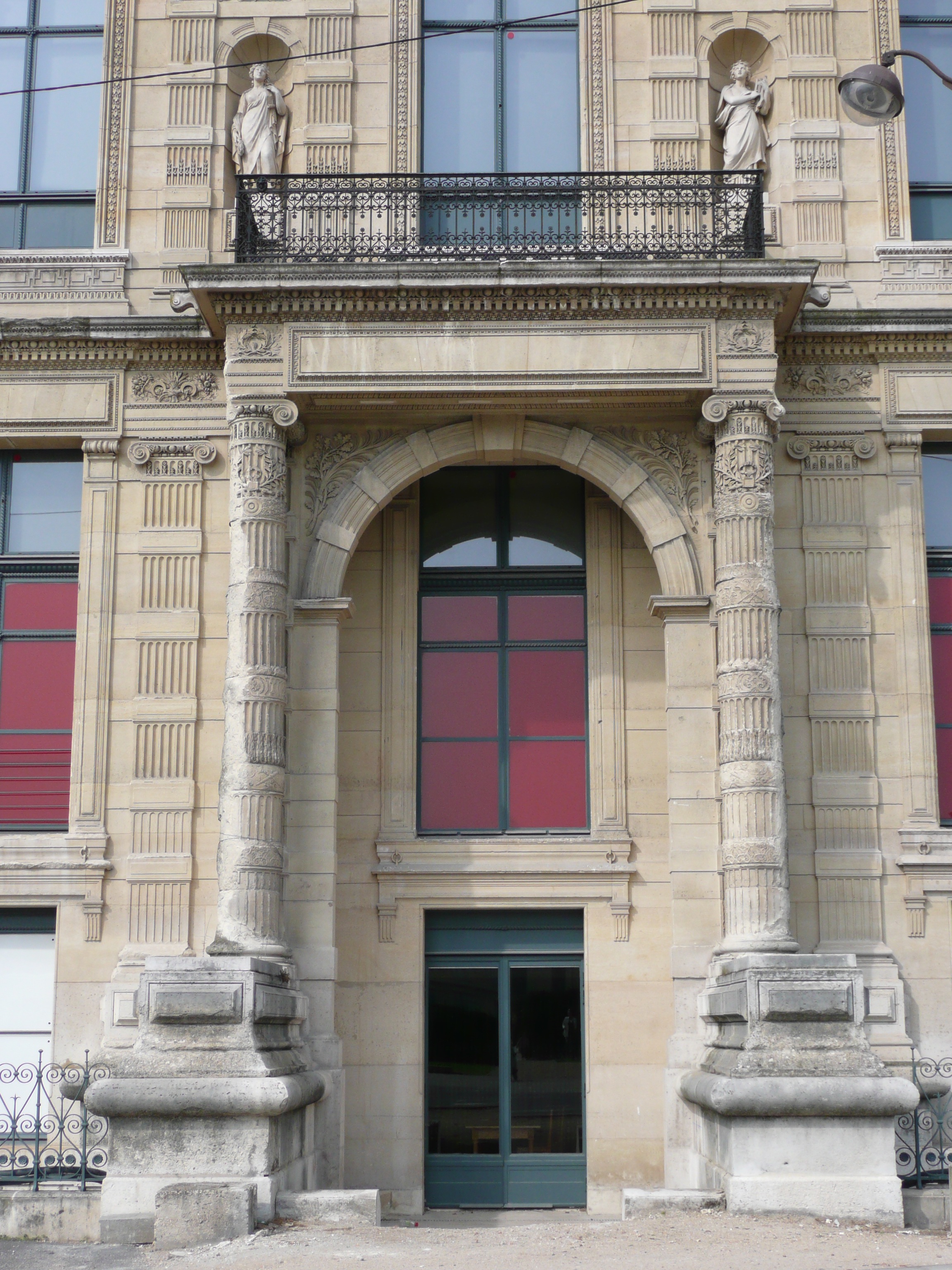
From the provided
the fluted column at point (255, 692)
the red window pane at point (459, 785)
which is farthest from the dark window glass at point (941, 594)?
the fluted column at point (255, 692)

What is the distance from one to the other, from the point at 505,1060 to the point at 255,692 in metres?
5.28

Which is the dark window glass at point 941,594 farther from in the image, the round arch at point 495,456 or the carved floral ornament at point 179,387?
the carved floral ornament at point 179,387

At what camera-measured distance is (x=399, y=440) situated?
18.2 meters

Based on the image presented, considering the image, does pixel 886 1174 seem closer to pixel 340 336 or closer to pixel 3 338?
pixel 340 336

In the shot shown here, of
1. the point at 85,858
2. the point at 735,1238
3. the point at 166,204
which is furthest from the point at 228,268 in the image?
the point at 735,1238

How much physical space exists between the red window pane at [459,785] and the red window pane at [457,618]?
4.32ft

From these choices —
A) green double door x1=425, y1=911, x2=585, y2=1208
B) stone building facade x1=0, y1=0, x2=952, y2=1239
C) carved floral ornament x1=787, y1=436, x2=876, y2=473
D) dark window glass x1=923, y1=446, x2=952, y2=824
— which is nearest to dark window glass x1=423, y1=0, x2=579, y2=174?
stone building facade x1=0, y1=0, x2=952, y2=1239

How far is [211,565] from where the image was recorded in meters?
18.3

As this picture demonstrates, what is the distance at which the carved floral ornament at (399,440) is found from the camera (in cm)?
1802

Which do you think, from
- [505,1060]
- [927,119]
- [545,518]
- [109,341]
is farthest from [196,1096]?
[927,119]

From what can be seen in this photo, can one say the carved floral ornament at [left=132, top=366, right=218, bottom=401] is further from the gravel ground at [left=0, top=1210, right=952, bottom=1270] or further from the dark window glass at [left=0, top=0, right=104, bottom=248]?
the gravel ground at [left=0, top=1210, right=952, bottom=1270]

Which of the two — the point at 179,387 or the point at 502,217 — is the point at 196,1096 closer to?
the point at 179,387

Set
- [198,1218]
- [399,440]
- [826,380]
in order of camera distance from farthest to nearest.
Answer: [826,380] < [399,440] < [198,1218]

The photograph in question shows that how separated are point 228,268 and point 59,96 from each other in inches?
196
